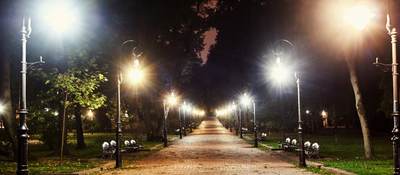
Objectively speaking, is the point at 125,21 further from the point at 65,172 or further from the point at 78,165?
the point at 65,172

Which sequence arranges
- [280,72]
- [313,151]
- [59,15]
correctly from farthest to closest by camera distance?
[280,72] → [313,151] → [59,15]

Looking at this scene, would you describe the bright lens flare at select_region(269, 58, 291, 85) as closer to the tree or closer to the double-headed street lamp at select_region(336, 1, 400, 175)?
the tree

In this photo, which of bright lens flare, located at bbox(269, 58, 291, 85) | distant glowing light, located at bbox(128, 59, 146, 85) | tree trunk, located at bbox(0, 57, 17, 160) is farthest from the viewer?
bright lens flare, located at bbox(269, 58, 291, 85)

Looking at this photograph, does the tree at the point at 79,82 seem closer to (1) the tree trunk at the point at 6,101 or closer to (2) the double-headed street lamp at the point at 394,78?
(1) the tree trunk at the point at 6,101

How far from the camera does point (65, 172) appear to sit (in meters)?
23.5

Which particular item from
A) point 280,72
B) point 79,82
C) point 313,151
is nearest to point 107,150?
point 79,82

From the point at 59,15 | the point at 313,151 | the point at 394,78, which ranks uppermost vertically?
Answer: the point at 59,15

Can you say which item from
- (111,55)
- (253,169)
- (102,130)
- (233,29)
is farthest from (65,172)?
(102,130)

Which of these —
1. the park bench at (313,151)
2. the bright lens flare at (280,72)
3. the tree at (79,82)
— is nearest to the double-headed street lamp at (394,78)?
the park bench at (313,151)

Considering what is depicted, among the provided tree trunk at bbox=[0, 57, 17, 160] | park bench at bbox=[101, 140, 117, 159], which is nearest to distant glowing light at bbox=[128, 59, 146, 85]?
park bench at bbox=[101, 140, 117, 159]

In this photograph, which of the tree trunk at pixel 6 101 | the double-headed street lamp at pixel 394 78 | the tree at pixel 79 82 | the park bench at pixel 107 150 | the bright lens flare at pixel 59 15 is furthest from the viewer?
the park bench at pixel 107 150

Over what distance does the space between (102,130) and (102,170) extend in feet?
224

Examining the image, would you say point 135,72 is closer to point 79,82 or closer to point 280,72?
point 79,82

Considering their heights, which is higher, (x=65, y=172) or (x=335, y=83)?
(x=335, y=83)
